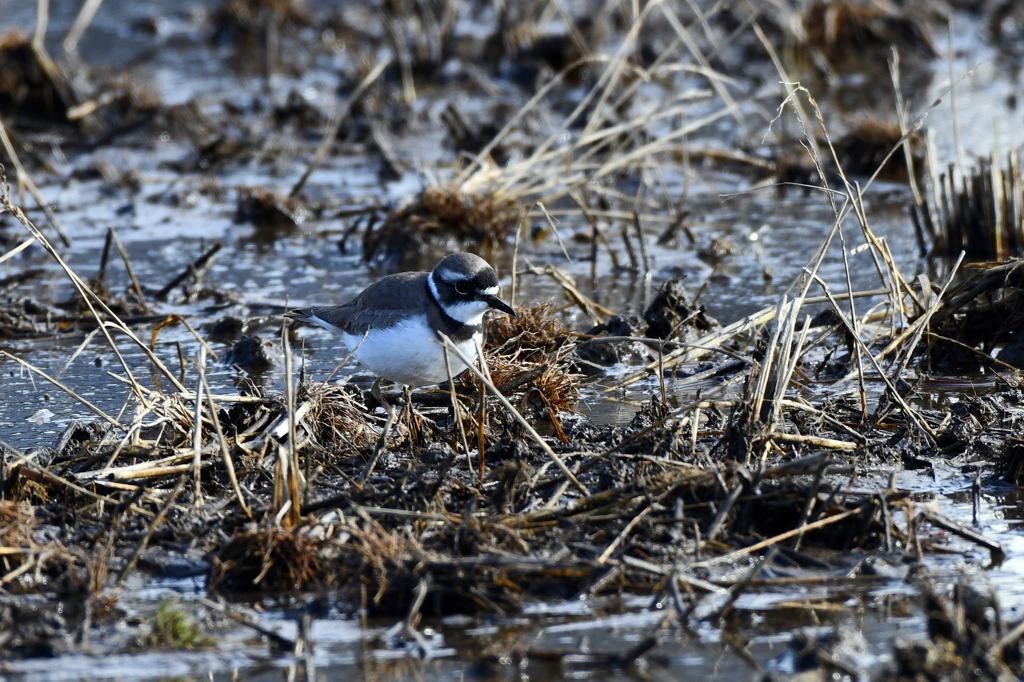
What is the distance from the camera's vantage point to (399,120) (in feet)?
37.5

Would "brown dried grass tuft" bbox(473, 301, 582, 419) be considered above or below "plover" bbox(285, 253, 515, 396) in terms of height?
below

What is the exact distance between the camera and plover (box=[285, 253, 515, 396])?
5.24 meters

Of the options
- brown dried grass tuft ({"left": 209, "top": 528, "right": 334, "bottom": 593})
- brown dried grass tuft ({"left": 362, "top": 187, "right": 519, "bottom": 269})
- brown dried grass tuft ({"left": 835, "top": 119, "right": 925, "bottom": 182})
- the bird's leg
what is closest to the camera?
brown dried grass tuft ({"left": 209, "top": 528, "right": 334, "bottom": 593})

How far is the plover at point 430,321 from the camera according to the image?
206 inches

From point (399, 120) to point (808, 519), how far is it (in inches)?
323

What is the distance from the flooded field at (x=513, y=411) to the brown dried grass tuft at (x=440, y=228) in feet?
0.09

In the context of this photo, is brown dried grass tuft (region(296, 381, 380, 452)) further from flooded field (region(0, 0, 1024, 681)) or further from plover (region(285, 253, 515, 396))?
plover (region(285, 253, 515, 396))

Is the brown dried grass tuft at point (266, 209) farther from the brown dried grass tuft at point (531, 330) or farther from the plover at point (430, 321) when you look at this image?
the plover at point (430, 321)

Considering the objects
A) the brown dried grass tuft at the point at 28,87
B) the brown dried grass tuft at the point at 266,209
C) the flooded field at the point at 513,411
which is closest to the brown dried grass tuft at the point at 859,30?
the flooded field at the point at 513,411

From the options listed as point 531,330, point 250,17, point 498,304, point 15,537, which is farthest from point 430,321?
point 250,17

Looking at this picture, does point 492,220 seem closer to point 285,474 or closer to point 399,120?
point 399,120

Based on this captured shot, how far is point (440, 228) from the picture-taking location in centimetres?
827

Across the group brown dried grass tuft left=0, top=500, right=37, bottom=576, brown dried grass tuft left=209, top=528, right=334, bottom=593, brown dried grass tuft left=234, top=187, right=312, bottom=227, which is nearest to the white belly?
brown dried grass tuft left=209, top=528, right=334, bottom=593

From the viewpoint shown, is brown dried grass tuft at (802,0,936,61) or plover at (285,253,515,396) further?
brown dried grass tuft at (802,0,936,61)
